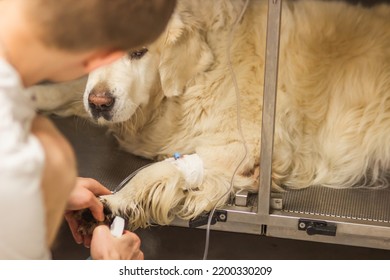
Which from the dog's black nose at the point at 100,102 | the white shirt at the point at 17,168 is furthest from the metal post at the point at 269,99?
the white shirt at the point at 17,168

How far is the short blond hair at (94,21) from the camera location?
47 cm

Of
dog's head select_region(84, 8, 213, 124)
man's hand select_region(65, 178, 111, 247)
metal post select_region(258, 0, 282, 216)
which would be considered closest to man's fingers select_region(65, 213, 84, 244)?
man's hand select_region(65, 178, 111, 247)

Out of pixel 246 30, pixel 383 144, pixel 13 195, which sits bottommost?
pixel 383 144

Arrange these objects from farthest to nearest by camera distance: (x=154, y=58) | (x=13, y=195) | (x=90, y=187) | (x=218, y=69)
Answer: (x=218, y=69), (x=154, y=58), (x=90, y=187), (x=13, y=195)

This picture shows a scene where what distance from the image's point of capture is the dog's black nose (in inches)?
41.2

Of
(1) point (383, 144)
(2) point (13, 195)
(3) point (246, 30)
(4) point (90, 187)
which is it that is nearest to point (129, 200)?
(4) point (90, 187)

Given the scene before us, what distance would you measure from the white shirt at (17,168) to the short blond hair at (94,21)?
0.05 metres

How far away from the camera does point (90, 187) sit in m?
0.82

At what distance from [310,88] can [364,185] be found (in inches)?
9.8

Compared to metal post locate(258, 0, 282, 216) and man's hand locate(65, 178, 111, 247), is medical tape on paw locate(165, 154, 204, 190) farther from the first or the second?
man's hand locate(65, 178, 111, 247)

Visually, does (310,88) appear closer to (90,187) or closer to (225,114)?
(225,114)

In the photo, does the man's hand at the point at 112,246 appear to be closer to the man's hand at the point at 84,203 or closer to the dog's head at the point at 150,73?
the man's hand at the point at 84,203

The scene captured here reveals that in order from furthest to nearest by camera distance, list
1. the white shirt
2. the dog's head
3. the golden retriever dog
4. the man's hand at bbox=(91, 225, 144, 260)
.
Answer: the golden retriever dog → the dog's head → the man's hand at bbox=(91, 225, 144, 260) → the white shirt

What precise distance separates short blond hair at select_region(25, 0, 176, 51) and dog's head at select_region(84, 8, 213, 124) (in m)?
0.49
